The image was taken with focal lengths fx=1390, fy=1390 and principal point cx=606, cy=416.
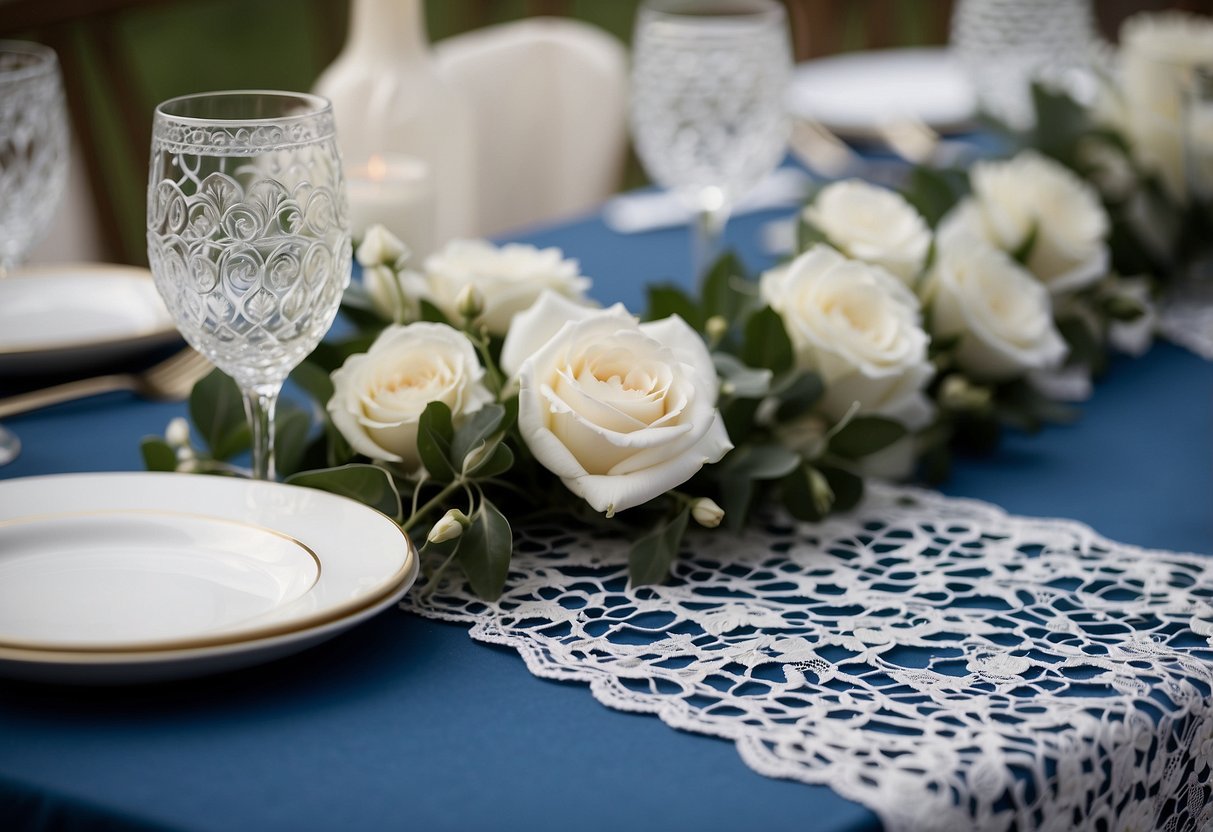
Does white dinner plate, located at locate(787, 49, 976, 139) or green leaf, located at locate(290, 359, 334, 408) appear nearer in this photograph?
green leaf, located at locate(290, 359, 334, 408)

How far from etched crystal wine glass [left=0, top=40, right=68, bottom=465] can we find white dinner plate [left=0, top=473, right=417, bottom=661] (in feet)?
0.75

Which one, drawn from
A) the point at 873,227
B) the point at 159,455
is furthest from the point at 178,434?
the point at 873,227

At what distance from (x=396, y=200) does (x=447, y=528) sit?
499 millimetres

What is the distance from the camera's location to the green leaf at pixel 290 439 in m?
0.89

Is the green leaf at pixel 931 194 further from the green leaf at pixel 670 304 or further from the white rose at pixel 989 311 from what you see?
the green leaf at pixel 670 304

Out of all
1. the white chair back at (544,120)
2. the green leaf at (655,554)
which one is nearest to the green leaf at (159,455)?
the green leaf at (655,554)

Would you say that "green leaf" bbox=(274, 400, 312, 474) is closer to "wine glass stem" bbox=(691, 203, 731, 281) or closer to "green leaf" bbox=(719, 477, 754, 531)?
"green leaf" bbox=(719, 477, 754, 531)

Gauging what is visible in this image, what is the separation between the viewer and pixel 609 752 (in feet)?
2.14

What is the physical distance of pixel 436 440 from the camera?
805 mm

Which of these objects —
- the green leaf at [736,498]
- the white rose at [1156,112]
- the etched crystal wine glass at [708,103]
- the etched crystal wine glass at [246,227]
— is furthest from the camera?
the white rose at [1156,112]

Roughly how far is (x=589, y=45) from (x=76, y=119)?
831 millimetres

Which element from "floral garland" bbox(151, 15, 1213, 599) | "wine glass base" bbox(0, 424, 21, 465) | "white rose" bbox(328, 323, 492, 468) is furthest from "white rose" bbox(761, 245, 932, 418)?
"wine glass base" bbox(0, 424, 21, 465)

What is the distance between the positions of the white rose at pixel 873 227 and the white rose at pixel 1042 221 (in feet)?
0.32

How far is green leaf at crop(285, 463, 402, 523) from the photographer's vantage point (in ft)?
2.66
